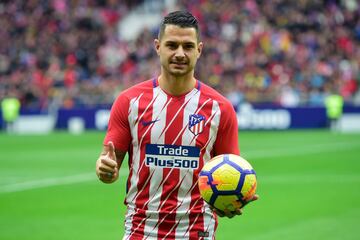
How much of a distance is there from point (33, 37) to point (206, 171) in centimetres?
3376

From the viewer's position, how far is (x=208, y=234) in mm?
5473

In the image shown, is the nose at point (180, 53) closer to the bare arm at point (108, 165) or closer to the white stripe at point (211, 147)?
the white stripe at point (211, 147)

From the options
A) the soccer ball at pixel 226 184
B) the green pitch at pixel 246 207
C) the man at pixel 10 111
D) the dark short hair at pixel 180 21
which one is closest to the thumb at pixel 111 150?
the soccer ball at pixel 226 184

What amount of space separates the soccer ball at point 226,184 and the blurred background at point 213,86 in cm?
535

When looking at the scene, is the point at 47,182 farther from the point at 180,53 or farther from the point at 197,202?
the point at 180,53

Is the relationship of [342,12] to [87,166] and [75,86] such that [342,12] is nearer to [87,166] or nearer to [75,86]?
[75,86]

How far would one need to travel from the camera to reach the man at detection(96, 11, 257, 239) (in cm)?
539

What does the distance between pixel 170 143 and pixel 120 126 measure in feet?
1.19

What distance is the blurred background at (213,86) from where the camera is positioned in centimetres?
1245

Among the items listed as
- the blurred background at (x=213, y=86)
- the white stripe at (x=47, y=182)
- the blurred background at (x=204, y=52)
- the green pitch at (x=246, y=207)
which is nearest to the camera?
the green pitch at (x=246, y=207)

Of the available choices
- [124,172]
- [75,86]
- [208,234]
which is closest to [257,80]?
[75,86]

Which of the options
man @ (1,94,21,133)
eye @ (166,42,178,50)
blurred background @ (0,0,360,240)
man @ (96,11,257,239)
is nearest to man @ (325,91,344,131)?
blurred background @ (0,0,360,240)

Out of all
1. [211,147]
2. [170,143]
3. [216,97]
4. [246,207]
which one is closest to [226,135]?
[211,147]

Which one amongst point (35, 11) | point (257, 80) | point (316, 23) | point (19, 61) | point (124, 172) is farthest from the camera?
point (35, 11)
